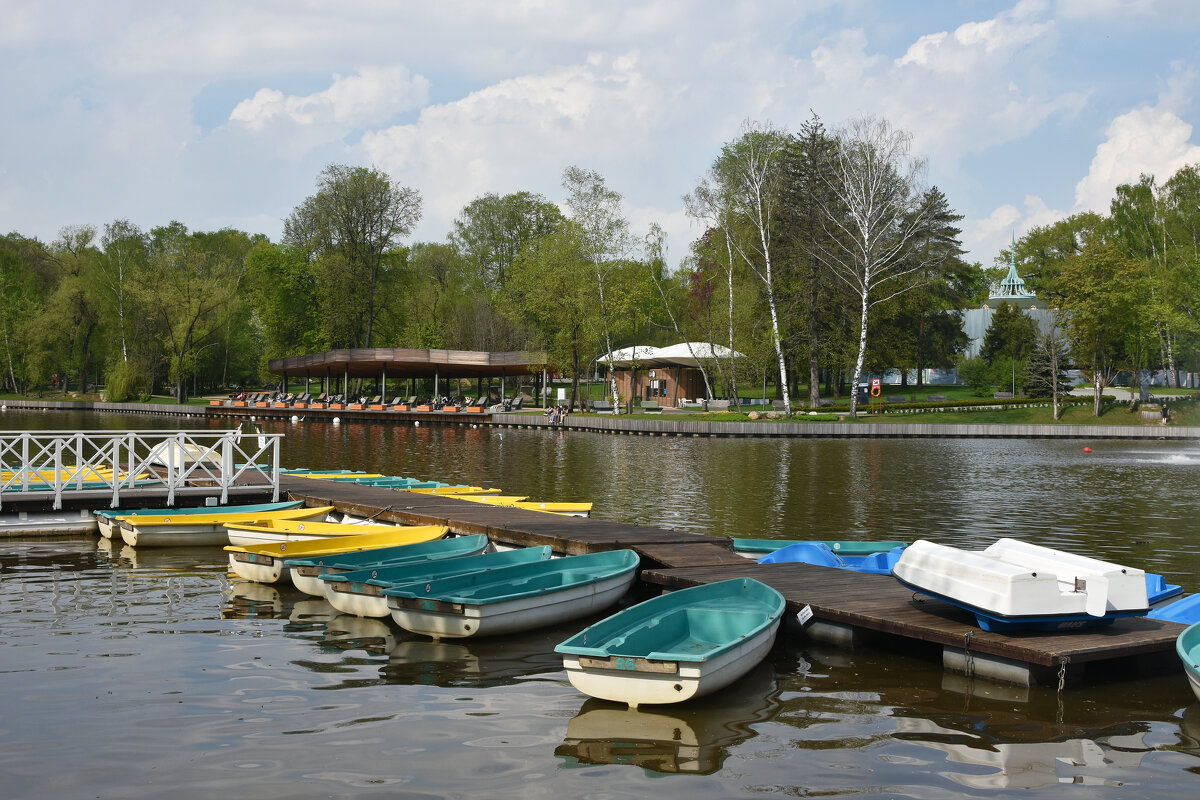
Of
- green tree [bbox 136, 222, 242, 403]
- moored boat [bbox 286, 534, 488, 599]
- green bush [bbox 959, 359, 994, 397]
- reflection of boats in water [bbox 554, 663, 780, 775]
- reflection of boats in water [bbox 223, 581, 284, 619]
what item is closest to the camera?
reflection of boats in water [bbox 554, 663, 780, 775]

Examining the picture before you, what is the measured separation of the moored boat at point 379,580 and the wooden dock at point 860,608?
1.68 meters

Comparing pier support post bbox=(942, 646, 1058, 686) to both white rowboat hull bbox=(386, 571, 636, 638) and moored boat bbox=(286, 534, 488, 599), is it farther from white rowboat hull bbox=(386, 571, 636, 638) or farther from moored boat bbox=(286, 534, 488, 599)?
moored boat bbox=(286, 534, 488, 599)

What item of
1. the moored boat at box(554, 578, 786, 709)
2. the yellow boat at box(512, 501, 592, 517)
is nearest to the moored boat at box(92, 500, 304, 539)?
the yellow boat at box(512, 501, 592, 517)

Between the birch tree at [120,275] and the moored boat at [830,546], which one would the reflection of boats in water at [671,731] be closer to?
the moored boat at [830,546]

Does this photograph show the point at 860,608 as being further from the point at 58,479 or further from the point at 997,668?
the point at 58,479

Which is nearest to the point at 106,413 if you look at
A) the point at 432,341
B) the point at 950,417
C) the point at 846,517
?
the point at 432,341

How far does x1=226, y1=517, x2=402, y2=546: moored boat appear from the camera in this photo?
13.4 meters

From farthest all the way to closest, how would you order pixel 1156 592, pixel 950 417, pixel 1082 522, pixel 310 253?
pixel 310 253 < pixel 950 417 < pixel 1082 522 < pixel 1156 592

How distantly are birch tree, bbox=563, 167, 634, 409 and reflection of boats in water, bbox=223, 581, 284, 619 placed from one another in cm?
4358

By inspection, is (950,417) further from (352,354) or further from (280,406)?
(280,406)

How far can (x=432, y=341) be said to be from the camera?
265 feet

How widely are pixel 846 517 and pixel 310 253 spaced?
65363 millimetres

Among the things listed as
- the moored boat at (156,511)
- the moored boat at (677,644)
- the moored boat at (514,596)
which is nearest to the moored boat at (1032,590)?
the moored boat at (677,644)

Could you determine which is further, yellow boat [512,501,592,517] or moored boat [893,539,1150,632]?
yellow boat [512,501,592,517]
